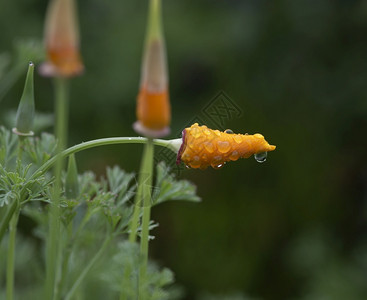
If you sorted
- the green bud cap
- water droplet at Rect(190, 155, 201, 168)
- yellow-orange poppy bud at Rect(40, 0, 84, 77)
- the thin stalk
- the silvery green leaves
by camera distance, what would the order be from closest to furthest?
yellow-orange poppy bud at Rect(40, 0, 84, 77), the thin stalk, water droplet at Rect(190, 155, 201, 168), the green bud cap, the silvery green leaves

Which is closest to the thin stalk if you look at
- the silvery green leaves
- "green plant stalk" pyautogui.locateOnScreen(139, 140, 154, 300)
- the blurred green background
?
"green plant stalk" pyautogui.locateOnScreen(139, 140, 154, 300)

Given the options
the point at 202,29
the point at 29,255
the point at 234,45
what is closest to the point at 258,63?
the point at 234,45

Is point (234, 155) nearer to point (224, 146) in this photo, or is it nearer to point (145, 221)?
point (224, 146)

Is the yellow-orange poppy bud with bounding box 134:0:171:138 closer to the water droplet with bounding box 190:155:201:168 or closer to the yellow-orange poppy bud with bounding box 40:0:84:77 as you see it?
the yellow-orange poppy bud with bounding box 40:0:84:77

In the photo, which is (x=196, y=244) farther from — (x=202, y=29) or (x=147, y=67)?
(x=147, y=67)

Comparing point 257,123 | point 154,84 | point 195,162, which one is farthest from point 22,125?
point 257,123

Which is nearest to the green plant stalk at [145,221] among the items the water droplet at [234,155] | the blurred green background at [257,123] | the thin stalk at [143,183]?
the thin stalk at [143,183]

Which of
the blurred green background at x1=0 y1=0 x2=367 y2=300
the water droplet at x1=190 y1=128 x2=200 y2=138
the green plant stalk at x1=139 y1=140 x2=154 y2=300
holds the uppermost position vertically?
the blurred green background at x1=0 y1=0 x2=367 y2=300
